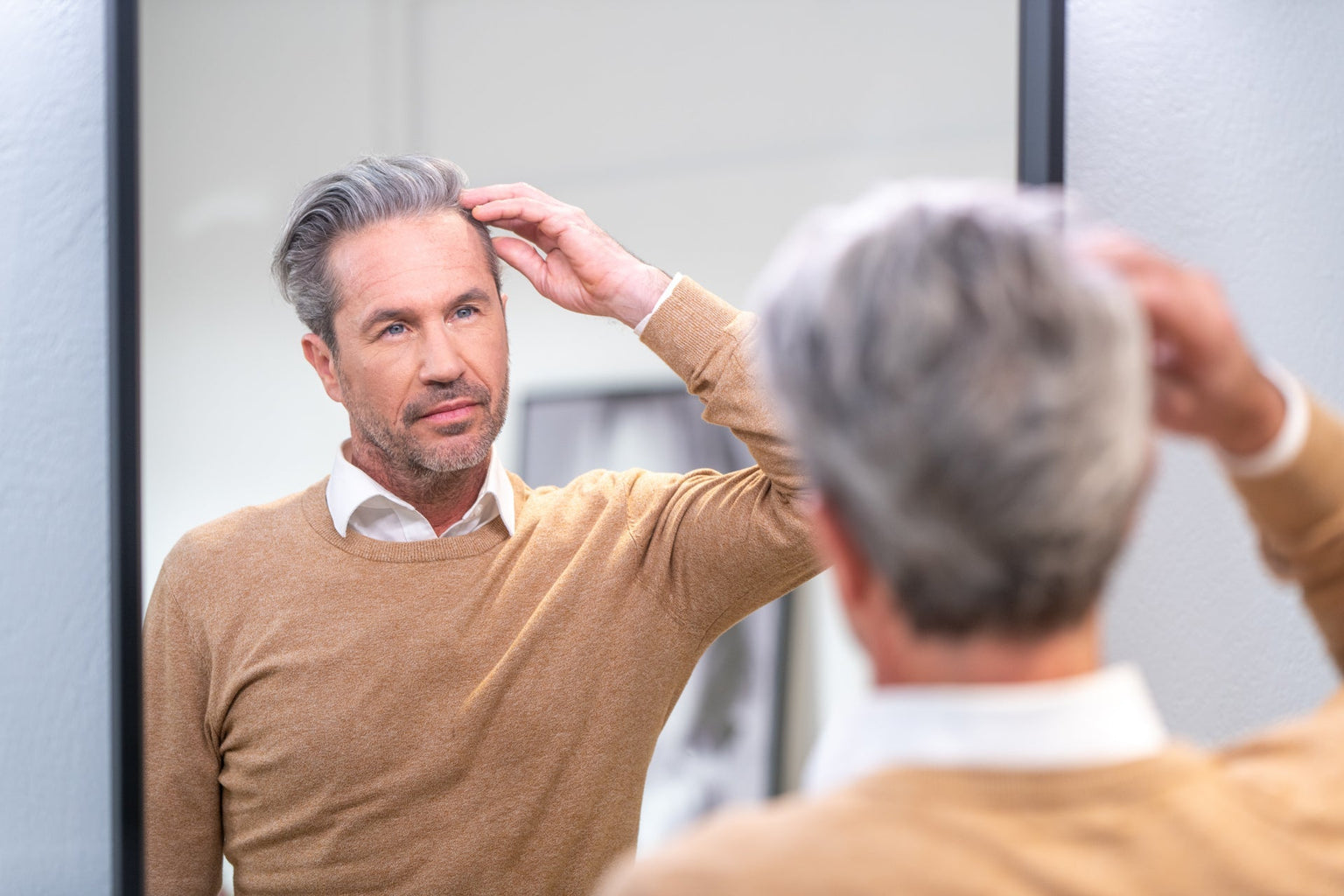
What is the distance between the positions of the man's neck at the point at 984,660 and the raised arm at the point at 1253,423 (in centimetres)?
14

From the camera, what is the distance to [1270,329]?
143 cm

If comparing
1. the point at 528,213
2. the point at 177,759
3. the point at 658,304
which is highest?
the point at 528,213

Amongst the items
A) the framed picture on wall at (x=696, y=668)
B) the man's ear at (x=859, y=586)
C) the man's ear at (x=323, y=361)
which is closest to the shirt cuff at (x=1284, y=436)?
the man's ear at (x=859, y=586)

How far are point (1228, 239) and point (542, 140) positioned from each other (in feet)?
3.24

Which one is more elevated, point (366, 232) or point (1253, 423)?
point (366, 232)

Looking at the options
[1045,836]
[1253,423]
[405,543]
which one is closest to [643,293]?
[405,543]

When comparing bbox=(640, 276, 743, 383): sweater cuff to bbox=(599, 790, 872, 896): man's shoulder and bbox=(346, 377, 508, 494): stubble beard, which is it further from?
bbox=(599, 790, 872, 896): man's shoulder

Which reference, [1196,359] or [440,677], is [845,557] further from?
[440,677]

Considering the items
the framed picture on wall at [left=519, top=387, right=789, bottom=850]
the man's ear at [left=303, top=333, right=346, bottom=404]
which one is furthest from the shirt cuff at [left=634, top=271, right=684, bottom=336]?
the framed picture on wall at [left=519, top=387, right=789, bottom=850]

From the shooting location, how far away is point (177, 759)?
1276mm

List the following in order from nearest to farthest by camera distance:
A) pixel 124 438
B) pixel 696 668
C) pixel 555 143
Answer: pixel 124 438
pixel 555 143
pixel 696 668

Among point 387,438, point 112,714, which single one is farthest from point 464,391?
point 112,714

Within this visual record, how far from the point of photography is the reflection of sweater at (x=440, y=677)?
1267 mm

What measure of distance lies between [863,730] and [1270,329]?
1132 millimetres
